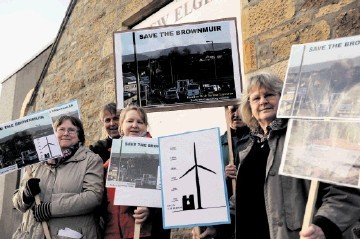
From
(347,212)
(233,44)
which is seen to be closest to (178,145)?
(233,44)

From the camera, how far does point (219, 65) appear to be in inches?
126

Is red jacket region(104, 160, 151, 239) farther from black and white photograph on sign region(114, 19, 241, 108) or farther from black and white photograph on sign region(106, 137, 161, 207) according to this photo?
black and white photograph on sign region(114, 19, 241, 108)

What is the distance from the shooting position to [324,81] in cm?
194

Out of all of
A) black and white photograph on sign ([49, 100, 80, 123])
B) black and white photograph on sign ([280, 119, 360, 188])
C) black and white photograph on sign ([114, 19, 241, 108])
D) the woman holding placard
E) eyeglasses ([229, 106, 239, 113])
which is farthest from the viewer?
black and white photograph on sign ([49, 100, 80, 123])

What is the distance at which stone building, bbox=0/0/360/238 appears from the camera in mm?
3365

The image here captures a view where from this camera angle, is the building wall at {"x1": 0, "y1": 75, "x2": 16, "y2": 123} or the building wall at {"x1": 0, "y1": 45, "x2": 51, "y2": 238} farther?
the building wall at {"x1": 0, "y1": 75, "x2": 16, "y2": 123}

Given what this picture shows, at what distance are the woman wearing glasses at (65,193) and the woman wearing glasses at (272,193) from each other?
1081mm

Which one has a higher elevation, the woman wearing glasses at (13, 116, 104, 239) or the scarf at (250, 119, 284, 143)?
the scarf at (250, 119, 284, 143)

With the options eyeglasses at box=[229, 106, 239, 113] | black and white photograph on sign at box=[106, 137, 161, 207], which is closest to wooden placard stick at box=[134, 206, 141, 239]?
black and white photograph on sign at box=[106, 137, 161, 207]

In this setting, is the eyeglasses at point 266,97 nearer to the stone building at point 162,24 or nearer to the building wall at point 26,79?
the stone building at point 162,24

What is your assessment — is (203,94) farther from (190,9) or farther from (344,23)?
(190,9)

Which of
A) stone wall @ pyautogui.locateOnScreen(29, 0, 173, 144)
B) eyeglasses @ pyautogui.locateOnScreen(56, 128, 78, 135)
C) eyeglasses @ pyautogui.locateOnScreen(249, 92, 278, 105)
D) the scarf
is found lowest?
the scarf

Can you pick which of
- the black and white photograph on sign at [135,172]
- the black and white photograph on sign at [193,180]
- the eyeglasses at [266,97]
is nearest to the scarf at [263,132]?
the eyeglasses at [266,97]

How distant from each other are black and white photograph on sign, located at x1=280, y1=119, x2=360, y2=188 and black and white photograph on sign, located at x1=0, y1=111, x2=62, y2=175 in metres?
1.81
